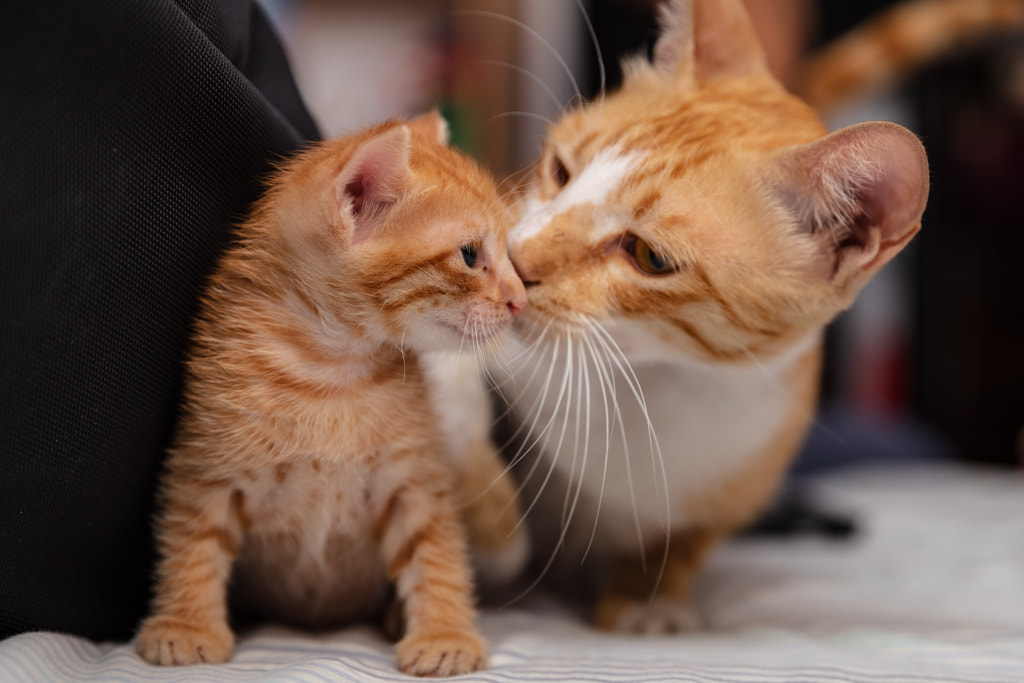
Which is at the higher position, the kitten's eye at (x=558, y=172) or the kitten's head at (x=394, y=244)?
the kitten's eye at (x=558, y=172)

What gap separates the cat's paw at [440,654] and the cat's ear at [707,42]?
0.85 metres

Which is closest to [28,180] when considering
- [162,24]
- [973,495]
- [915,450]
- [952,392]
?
[162,24]

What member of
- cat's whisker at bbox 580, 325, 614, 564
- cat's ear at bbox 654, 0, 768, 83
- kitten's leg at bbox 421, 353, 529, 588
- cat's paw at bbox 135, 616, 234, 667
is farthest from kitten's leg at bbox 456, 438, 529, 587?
cat's ear at bbox 654, 0, 768, 83

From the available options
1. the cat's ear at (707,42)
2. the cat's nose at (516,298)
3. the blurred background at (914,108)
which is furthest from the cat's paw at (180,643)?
the blurred background at (914,108)

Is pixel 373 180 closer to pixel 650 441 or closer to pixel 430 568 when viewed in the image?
pixel 430 568

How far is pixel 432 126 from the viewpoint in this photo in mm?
1035

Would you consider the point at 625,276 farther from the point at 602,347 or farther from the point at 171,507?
the point at 171,507

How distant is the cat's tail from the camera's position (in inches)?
78.5

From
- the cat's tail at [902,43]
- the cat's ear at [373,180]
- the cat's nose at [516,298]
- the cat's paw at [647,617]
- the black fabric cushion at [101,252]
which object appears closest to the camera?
the black fabric cushion at [101,252]

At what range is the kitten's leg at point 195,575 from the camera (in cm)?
80

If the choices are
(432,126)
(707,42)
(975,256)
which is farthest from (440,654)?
(975,256)

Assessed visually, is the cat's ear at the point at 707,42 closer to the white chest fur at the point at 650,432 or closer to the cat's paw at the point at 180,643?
the white chest fur at the point at 650,432

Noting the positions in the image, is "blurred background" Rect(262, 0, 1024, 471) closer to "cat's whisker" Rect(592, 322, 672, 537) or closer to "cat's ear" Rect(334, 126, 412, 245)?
"cat's whisker" Rect(592, 322, 672, 537)

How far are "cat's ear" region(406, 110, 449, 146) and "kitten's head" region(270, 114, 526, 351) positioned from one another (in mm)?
109
